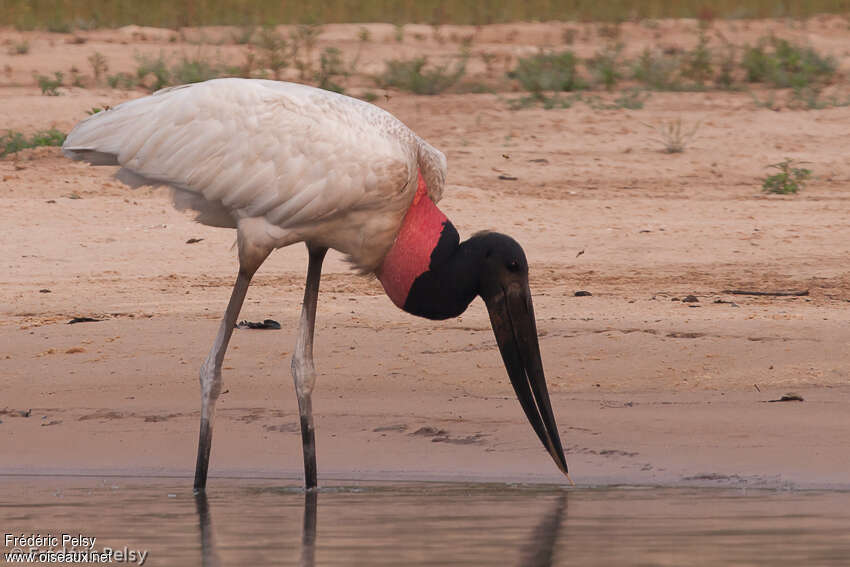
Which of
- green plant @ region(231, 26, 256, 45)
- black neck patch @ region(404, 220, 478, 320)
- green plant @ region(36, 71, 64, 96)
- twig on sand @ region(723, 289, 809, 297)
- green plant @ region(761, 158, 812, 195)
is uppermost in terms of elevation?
black neck patch @ region(404, 220, 478, 320)

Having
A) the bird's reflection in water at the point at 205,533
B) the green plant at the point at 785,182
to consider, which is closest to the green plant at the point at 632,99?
the green plant at the point at 785,182

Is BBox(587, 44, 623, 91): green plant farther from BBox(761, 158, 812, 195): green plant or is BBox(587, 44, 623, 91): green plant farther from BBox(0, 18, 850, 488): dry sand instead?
BBox(761, 158, 812, 195): green plant

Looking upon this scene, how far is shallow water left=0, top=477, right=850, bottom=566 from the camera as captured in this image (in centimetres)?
427

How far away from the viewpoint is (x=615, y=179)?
34.8ft

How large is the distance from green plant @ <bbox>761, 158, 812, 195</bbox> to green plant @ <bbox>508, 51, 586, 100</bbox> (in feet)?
9.26

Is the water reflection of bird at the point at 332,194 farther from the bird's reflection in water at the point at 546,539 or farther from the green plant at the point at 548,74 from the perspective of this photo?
the green plant at the point at 548,74

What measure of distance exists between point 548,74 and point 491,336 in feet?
22.8

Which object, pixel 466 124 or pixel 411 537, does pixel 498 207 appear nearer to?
pixel 466 124

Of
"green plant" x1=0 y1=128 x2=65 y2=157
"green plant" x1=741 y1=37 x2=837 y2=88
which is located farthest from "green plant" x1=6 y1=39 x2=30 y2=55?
"green plant" x1=741 y1=37 x2=837 y2=88

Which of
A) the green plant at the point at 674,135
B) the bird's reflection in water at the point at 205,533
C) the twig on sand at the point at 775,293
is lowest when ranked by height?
the green plant at the point at 674,135

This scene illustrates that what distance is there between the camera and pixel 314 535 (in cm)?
461

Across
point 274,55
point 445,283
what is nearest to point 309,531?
point 445,283

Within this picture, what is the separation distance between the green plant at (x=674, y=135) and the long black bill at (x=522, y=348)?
20.1 ft

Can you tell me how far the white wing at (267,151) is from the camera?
519 centimetres
